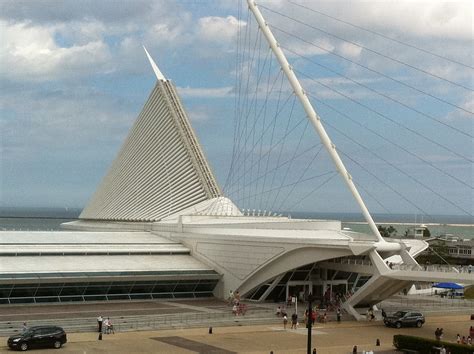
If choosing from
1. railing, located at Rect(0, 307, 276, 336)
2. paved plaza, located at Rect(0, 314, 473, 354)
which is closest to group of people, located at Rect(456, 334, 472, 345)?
paved plaza, located at Rect(0, 314, 473, 354)

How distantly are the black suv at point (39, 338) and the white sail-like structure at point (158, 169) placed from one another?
30016 mm

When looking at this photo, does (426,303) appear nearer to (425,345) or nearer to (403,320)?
(403,320)

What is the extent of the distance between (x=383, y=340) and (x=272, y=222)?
1440cm

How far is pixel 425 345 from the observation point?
33.7 meters

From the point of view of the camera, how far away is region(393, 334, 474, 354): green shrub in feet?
108

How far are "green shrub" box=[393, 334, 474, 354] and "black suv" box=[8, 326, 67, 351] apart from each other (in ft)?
43.7

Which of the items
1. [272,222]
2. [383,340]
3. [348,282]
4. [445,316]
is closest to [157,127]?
[272,222]

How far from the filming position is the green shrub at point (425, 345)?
108 ft

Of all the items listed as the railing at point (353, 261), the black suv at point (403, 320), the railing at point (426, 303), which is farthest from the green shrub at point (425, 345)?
the railing at point (426, 303)

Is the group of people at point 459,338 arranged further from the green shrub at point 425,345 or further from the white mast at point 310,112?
→ the white mast at point 310,112

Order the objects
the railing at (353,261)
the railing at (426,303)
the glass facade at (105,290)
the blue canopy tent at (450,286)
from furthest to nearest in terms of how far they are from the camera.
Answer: the blue canopy tent at (450,286), the railing at (426,303), the glass facade at (105,290), the railing at (353,261)

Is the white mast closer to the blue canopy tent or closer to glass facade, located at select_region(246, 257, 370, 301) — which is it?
glass facade, located at select_region(246, 257, 370, 301)

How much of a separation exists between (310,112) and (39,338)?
19.4 meters

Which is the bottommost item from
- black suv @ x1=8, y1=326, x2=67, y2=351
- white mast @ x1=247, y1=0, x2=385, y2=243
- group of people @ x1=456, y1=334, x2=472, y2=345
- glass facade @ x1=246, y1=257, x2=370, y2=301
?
black suv @ x1=8, y1=326, x2=67, y2=351
